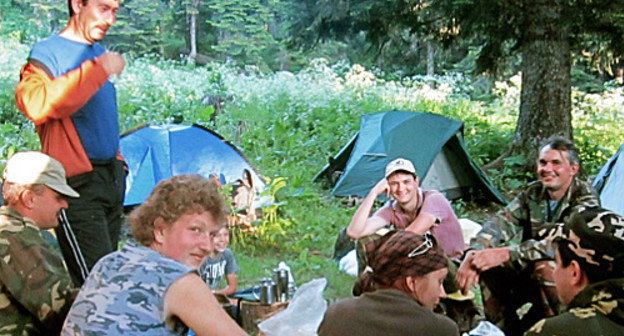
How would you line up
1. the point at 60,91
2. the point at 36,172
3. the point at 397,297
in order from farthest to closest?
the point at 60,91 → the point at 36,172 → the point at 397,297

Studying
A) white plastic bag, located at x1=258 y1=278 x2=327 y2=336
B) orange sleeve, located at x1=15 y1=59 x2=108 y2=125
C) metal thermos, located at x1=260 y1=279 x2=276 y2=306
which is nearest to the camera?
orange sleeve, located at x1=15 y1=59 x2=108 y2=125

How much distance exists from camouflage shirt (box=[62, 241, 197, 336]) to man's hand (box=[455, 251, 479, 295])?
191cm

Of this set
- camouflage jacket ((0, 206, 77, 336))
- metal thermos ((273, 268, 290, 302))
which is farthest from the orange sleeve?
metal thermos ((273, 268, 290, 302))

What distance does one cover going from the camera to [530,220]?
154 inches

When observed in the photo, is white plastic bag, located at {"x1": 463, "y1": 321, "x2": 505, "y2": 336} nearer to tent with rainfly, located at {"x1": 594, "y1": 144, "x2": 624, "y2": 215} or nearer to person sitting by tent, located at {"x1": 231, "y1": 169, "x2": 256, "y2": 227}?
tent with rainfly, located at {"x1": 594, "y1": 144, "x2": 624, "y2": 215}

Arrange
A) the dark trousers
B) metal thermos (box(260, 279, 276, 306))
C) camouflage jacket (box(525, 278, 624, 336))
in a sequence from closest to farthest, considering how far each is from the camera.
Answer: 1. camouflage jacket (box(525, 278, 624, 336))
2. the dark trousers
3. metal thermos (box(260, 279, 276, 306))

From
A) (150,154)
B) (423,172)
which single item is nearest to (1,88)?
(150,154)

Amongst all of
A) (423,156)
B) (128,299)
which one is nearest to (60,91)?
(128,299)

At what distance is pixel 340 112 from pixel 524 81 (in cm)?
413

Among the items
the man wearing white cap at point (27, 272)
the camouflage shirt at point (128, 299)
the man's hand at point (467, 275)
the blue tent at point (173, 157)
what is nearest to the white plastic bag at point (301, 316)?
the man's hand at point (467, 275)

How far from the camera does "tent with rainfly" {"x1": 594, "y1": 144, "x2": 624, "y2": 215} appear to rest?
5.34 metres

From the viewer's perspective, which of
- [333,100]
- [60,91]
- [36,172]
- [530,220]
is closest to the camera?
[36,172]

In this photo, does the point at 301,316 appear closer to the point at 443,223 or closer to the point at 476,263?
the point at 476,263

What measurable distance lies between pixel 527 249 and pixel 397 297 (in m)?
1.63
